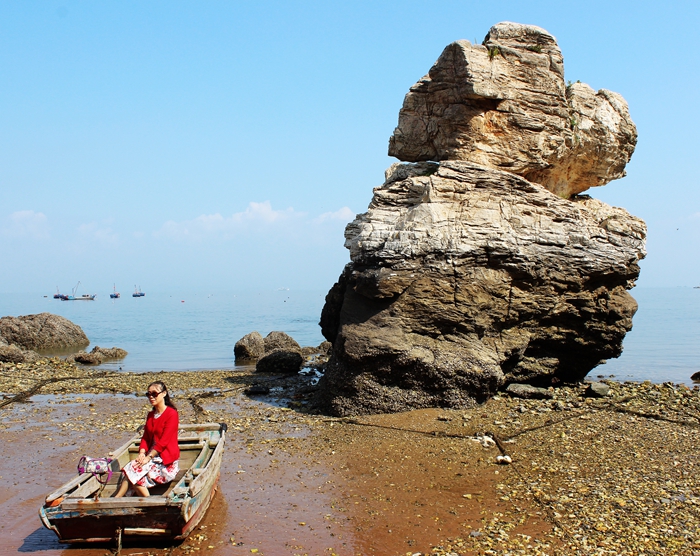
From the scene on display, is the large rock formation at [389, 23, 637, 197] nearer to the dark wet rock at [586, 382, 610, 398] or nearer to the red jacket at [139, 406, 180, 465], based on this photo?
the dark wet rock at [586, 382, 610, 398]

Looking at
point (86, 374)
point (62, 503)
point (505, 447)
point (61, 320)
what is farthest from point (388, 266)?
point (61, 320)

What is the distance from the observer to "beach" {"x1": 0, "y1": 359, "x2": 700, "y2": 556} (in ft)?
24.4

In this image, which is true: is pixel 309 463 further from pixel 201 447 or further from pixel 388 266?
pixel 388 266

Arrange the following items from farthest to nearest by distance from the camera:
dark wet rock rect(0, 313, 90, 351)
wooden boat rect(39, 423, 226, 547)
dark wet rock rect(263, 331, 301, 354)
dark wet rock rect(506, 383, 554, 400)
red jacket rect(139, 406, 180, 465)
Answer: dark wet rock rect(0, 313, 90, 351) < dark wet rock rect(263, 331, 301, 354) < dark wet rock rect(506, 383, 554, 400) < red jacket rect(139, 406, 180, 465) < wooden boat rect(39, 423, 226, 547)

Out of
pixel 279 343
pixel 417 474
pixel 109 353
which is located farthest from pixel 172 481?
pixel 109 353

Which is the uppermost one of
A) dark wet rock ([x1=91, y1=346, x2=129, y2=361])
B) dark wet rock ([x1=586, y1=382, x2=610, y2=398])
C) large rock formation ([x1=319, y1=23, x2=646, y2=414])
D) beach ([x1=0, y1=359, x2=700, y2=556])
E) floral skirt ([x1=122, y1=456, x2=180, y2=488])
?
large rock formation ([x1=319, y1=23, x2=646, y2=414])

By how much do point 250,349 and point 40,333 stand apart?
44.0 ft

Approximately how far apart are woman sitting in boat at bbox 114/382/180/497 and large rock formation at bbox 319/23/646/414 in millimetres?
5946

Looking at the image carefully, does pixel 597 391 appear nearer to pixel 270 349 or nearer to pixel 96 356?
pixel 270 349

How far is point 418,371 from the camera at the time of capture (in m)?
13.3

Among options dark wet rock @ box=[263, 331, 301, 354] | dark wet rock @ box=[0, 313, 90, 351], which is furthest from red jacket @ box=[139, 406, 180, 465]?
dark wet rock @ box=[0, 313, 90, 351]

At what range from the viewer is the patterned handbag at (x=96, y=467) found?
24.6ft

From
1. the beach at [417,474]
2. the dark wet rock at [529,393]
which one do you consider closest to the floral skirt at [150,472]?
the beach at [417,474]

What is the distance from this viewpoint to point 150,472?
753 cm
